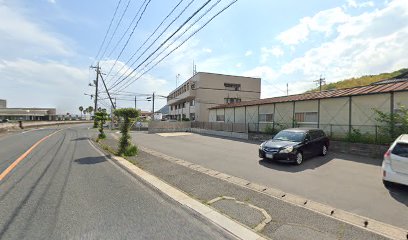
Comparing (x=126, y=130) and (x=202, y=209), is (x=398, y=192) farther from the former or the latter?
(x=126, y=130)

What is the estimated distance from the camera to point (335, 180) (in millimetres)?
7129

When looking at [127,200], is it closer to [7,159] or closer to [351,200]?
[351,200]

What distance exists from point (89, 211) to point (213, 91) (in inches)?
1492

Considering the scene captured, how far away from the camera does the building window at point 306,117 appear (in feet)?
53.8

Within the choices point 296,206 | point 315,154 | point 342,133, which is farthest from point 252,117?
point 296,206

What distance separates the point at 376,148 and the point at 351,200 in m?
7.27

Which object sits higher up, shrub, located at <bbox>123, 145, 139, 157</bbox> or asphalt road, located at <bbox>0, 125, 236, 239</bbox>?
shrub, located at <bbox>123, 145, 139, 157</bbox>

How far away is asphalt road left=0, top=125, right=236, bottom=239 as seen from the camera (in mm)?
3613

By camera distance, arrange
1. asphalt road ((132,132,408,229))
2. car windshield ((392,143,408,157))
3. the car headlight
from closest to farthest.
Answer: asphalt road ((132,132,408,229))
car windshield ((392,143,408,157))
the car headlight

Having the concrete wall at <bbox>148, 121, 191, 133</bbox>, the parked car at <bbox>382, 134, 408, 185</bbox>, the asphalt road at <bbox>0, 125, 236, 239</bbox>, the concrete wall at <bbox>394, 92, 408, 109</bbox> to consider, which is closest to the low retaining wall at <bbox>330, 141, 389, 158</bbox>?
the concrete wall at <bbox>394, 92, 408, 109</bbox>

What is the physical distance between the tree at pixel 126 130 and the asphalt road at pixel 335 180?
3154mm

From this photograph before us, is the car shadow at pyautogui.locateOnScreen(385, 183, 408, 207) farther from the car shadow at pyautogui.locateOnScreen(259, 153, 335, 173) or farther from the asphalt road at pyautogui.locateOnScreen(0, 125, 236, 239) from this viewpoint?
the asphalt road at pyautogui.locateOnScreen(0, 125, 236, 239)

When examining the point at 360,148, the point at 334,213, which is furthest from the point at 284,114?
the point at 334,213

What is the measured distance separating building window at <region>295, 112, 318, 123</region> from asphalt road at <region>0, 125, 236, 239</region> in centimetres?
1410
